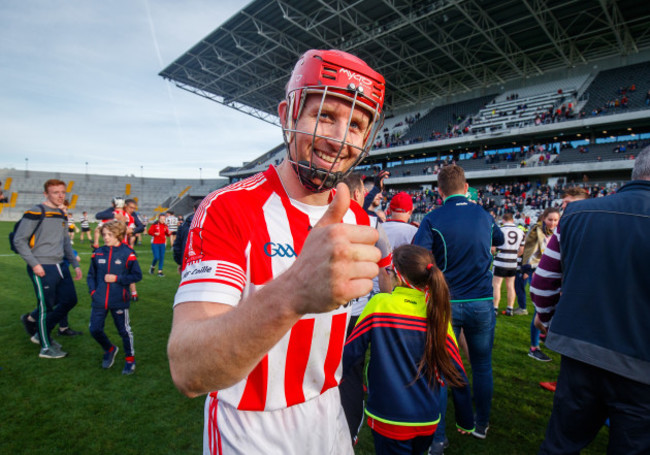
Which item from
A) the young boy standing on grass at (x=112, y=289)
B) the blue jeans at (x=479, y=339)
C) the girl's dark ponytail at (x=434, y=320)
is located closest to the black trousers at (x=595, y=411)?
the girl's dark ponytail at (x=434, y=320)

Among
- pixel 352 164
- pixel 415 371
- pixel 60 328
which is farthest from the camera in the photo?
pixel 60 328

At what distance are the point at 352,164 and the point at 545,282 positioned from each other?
1.91 meters

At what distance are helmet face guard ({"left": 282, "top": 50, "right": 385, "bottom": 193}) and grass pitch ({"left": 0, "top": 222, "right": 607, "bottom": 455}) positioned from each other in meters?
2.90

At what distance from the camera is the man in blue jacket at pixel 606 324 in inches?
71.9

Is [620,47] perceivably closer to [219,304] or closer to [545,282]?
[545,282]

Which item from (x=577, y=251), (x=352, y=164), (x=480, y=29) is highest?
(x=480, y=29)

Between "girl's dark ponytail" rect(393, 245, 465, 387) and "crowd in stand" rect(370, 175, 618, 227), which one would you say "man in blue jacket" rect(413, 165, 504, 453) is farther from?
"crowd in stand" rect(370, 175, 618, 227)

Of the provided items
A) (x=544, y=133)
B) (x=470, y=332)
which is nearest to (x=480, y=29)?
(x=544, y=133)

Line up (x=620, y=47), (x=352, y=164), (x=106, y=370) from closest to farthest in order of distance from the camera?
→ (x=352, y=164)
(x=106, y=370)
(x=620, y=47)

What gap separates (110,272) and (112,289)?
0.23 meters

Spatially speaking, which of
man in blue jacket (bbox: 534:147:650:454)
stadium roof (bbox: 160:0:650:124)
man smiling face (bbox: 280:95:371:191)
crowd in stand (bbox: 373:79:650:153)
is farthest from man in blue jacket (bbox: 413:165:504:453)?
crowd in stand (bbox: 373:79:650:153)

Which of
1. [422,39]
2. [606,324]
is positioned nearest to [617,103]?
[422,39]

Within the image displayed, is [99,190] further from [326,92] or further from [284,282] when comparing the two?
[284,282]

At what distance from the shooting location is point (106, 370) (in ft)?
14.1
